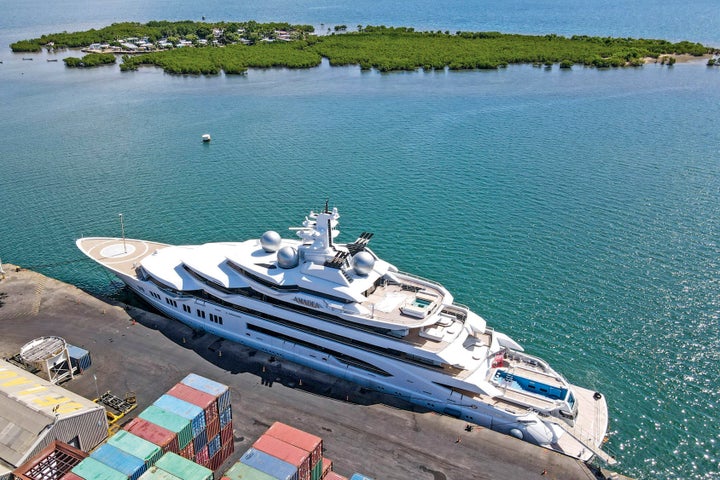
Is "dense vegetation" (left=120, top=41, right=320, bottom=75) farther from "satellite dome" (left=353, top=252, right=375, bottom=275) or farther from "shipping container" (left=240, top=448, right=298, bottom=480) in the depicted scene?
"shipping container" (left=240, top=448, right=298, bottom=480)

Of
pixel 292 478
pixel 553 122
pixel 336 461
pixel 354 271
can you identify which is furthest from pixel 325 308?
pixel 553 122

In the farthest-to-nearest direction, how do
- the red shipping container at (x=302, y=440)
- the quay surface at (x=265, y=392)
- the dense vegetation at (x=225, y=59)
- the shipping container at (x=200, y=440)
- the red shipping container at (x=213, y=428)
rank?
the dense vegetation at (x=225, y=59)
the quay surface at (x=265, y=392)
the red shipping container at (x=213, y=428)
the shipping container at (x=200, y=440)
the red shipping container at (x=302, y=440)

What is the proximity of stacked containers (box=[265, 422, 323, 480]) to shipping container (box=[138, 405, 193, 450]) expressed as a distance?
467cm

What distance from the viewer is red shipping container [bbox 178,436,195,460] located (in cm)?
2952

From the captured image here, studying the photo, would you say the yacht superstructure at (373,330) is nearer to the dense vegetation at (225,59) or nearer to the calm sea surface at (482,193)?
the calm sea surface at (482,193)

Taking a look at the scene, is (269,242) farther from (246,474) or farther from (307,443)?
(246,474)

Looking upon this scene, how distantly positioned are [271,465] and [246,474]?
1.38 metres

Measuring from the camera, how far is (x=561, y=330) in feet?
153

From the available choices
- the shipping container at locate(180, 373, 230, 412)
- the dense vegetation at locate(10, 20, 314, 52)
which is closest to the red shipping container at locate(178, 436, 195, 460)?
the shipping container at locate(180, 373, 230, 412)

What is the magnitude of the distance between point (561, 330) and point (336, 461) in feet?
81.6

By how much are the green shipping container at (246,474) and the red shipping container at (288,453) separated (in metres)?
1.36

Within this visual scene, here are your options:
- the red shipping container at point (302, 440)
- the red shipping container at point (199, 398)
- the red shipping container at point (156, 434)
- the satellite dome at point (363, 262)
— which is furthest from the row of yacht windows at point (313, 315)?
the red shipping container at point (156, 434)

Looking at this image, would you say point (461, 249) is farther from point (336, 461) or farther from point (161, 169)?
point (161, 169)

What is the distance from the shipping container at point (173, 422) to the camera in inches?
1146
